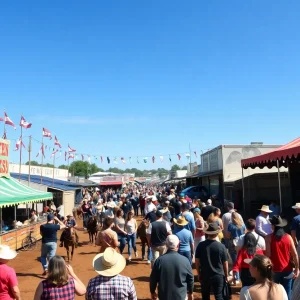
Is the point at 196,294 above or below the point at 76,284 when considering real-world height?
below

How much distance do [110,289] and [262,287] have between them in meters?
1.54

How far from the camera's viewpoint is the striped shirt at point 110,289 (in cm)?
345

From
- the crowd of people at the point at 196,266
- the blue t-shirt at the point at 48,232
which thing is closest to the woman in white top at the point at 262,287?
the crowd of people at the point at 196,266

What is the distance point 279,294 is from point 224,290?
204 centimetres

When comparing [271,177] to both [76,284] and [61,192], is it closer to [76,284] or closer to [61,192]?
[61,192]

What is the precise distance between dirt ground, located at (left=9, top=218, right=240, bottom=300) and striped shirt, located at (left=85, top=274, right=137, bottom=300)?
389 cm

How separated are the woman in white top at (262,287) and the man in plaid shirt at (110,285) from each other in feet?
3.91

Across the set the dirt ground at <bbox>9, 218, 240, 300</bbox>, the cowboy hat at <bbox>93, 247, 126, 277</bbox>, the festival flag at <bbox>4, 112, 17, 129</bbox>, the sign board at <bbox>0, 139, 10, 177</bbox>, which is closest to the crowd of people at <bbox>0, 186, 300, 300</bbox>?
the cowboy hat at <bbox>93, 247, 126, 277</bbox>

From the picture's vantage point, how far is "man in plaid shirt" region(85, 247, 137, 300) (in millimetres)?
3451

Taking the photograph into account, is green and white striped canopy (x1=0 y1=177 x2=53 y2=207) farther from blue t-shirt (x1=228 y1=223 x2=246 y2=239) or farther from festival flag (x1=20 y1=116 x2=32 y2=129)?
blue t-shirt (x1=228 y1=223 x2=246 y2=239)

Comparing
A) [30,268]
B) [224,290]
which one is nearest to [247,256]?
[224,290]

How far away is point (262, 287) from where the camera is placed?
124 inches

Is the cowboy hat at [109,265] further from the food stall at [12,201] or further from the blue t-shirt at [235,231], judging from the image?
the food stall at [12,201]

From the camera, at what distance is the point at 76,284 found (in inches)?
147
